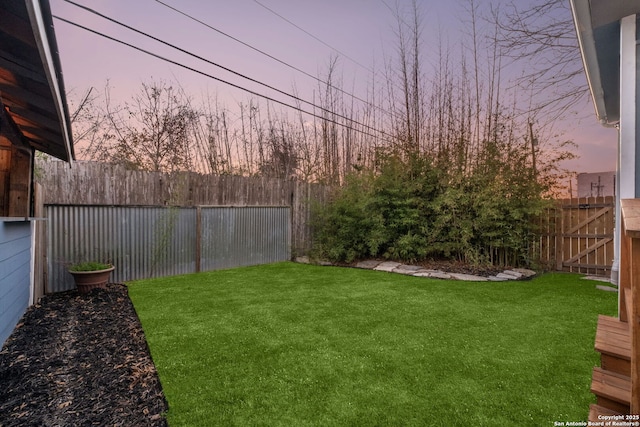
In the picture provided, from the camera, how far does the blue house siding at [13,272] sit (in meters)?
2.38

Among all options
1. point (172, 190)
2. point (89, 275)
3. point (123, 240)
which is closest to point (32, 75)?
point (89, 275)

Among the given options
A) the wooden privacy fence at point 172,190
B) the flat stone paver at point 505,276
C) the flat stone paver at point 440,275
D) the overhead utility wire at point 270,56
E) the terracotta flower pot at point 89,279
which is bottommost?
the flat stone paver at point 440,275

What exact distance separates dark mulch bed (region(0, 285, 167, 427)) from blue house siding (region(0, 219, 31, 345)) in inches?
5.5

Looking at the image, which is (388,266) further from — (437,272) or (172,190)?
(172,190)

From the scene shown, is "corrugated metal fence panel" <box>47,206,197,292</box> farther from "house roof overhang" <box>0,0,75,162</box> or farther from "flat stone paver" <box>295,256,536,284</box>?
"flat stone paver" <box>295,256,536,284</box>

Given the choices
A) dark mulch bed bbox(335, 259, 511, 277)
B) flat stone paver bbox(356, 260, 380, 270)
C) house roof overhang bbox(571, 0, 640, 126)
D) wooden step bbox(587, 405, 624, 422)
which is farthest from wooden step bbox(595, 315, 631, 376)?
flat stone paver bbox(356, 260, 380, 270)

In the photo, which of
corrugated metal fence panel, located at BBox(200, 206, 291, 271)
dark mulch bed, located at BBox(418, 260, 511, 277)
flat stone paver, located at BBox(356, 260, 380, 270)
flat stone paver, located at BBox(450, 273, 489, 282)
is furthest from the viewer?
flat stone paver, located at BBox(356, 260, 380, 270)

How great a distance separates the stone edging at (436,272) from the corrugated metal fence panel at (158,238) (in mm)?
2102

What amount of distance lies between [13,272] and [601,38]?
502 cm

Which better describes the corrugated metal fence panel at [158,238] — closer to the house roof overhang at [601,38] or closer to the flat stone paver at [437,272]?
the flat stone paver at [437,272]

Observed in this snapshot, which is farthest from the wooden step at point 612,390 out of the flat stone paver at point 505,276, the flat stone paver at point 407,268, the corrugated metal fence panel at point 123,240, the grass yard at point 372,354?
the corrugated metal fence panel at point 123,240

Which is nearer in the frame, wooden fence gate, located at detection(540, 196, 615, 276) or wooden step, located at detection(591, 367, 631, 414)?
wooden step, located at detection(591, 367, 631, 414)

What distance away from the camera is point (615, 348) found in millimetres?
1315

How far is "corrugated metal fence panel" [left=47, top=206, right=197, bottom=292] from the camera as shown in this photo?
4.23 meters
